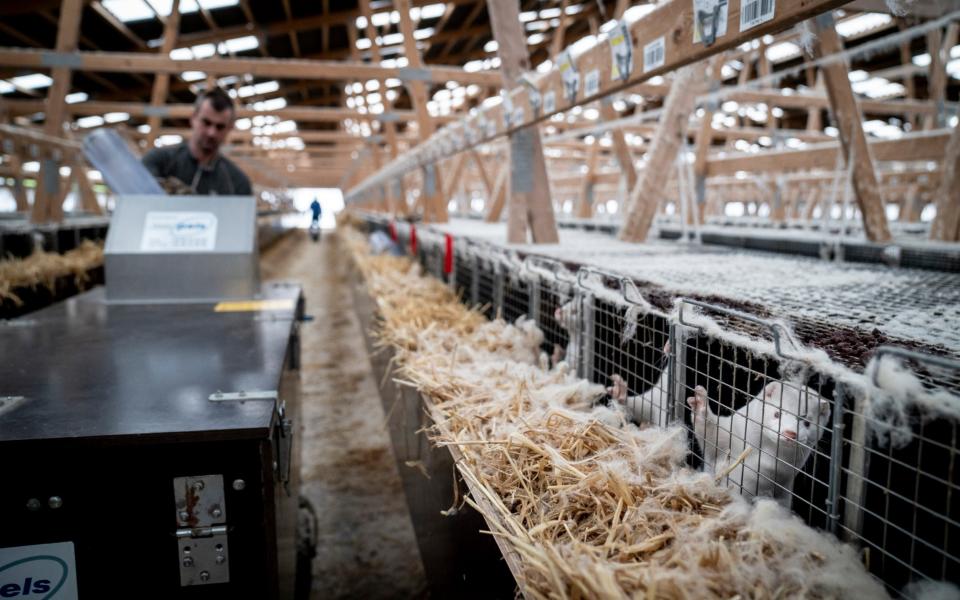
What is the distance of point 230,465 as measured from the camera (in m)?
1.20

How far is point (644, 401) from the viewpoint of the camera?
134 centimetres

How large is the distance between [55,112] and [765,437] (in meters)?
6.38

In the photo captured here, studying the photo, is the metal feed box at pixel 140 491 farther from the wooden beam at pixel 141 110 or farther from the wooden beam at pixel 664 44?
the wooden beam at pixel 141 110

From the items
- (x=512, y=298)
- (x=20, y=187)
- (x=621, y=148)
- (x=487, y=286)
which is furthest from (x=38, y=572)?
(x=20, y=187)

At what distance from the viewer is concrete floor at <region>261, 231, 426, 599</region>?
2324 mm

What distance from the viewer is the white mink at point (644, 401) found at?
1.26 metres

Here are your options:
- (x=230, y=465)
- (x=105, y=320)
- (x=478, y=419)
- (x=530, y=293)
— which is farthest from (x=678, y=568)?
(x=105, y=320)

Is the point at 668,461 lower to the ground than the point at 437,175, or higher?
lower

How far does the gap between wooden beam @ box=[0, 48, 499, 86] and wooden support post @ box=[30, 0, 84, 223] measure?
134mm

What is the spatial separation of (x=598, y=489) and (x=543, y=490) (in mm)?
103

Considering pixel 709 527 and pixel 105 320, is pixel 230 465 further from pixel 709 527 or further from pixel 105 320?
pixel 105 320

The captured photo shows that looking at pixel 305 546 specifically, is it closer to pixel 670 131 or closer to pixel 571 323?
pixel 571 323

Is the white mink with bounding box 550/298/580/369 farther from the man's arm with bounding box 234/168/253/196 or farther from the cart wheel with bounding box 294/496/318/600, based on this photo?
the man's arm with bounding box 234/168/253/196

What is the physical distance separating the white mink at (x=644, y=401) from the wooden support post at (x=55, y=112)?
555cm
